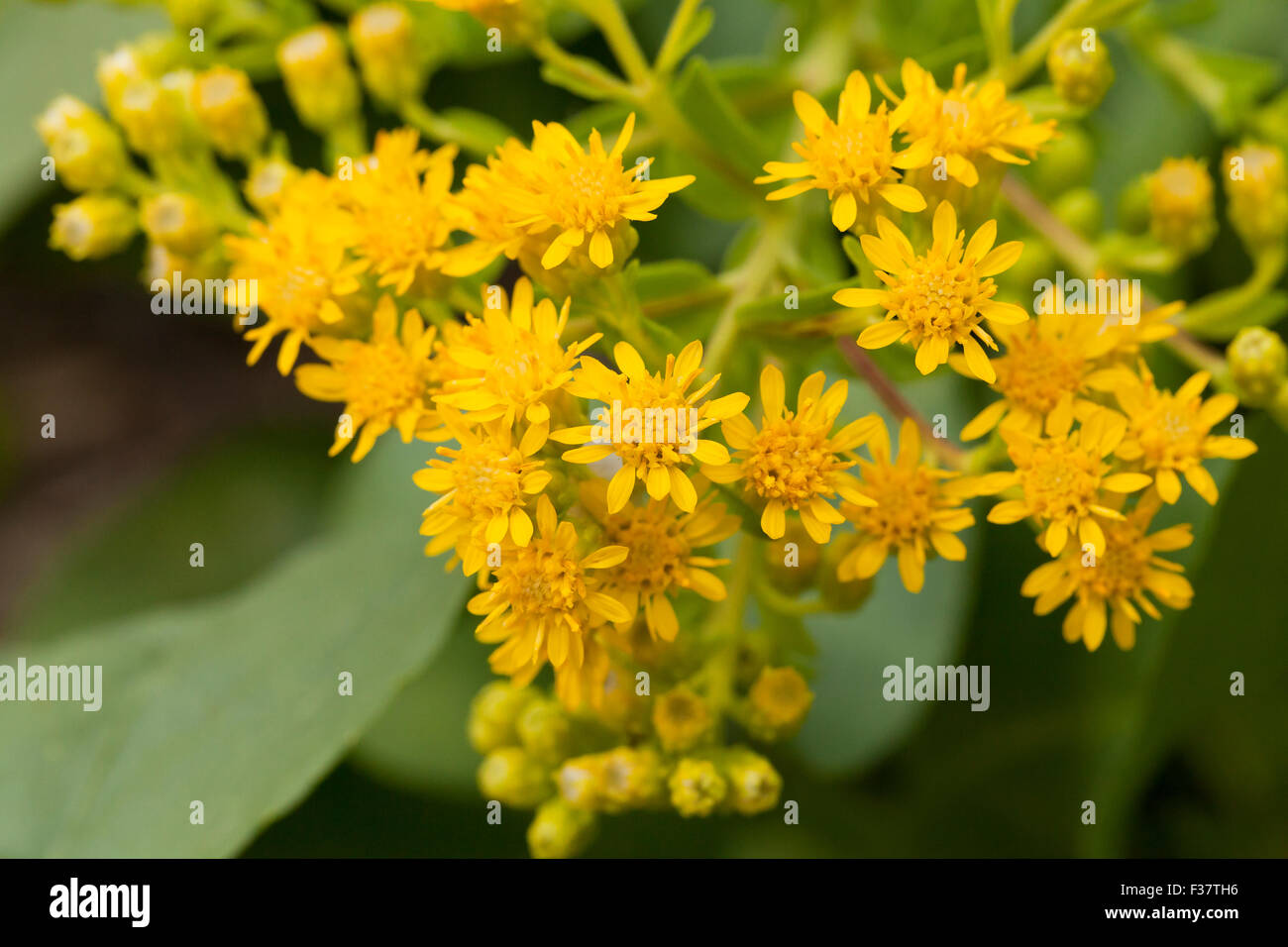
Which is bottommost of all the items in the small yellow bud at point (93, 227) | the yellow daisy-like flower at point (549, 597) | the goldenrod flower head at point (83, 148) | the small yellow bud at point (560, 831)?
the small yellow bud at point (560, 831)

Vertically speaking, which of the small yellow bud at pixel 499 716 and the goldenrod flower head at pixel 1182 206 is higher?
the goldenrod flower head at pixel 1182 206

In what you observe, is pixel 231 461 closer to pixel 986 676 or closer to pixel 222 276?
pixel 222 276

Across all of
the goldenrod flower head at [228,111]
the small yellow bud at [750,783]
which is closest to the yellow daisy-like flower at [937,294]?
the small yellow bud at [750,783]

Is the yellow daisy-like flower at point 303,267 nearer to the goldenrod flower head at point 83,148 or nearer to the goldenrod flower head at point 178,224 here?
the goldenrod flower head at point 178,224

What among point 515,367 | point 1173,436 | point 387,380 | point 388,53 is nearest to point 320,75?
point 388,53

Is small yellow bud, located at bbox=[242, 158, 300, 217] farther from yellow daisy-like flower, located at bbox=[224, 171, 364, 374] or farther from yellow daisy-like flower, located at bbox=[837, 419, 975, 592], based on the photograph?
yellow daisy-like flower, located at bbox=[837, 419, 975, 592]

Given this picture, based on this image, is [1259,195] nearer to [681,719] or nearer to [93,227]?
[681,719]

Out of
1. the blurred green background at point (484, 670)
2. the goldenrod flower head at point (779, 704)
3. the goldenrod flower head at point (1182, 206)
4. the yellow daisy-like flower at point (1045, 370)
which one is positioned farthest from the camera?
the blurred green background at point (484, 670)

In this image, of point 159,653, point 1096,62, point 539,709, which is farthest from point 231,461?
point 1096,62
